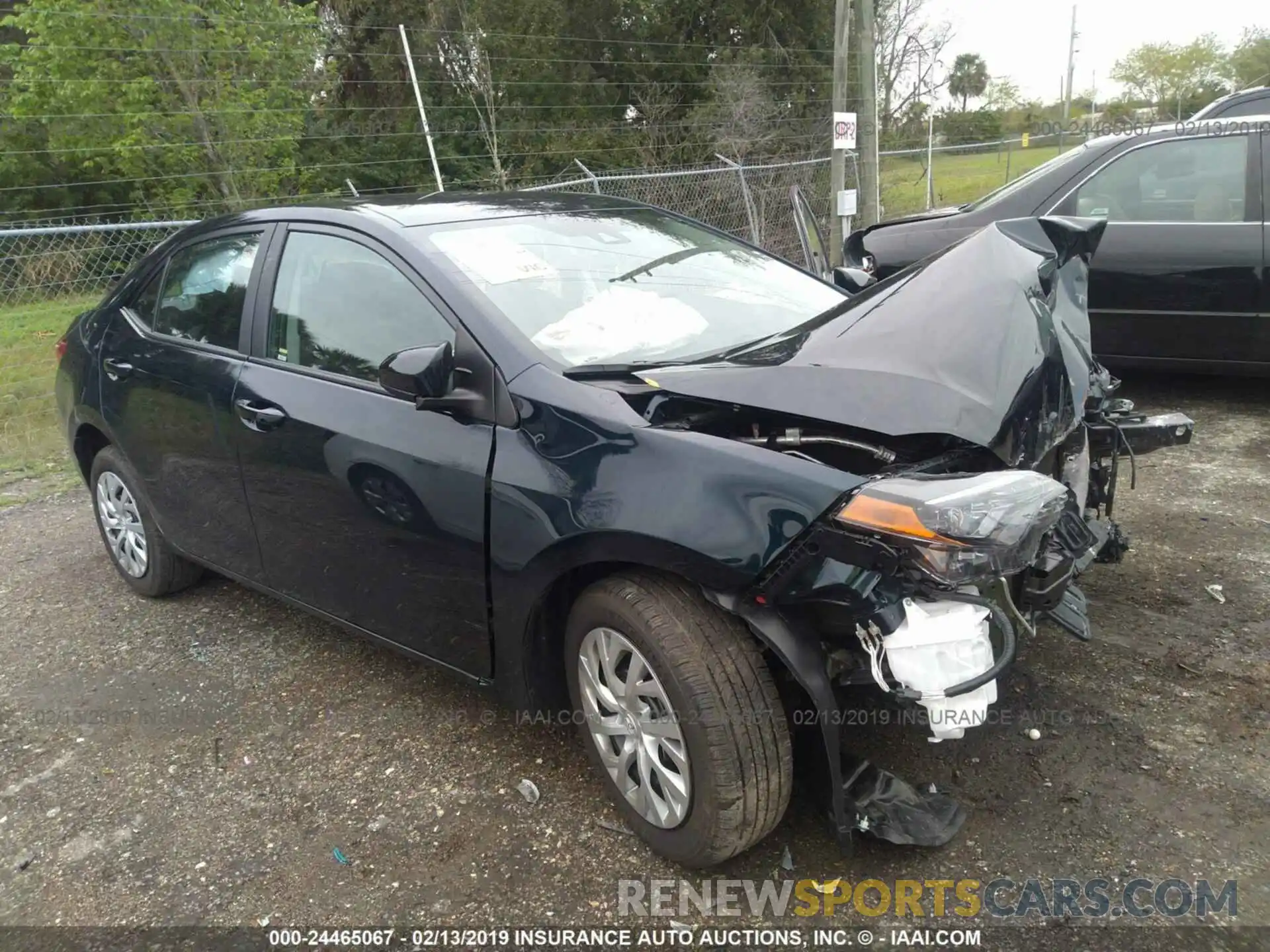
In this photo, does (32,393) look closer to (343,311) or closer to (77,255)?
(77,255)

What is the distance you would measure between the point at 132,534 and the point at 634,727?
2894 millimetres

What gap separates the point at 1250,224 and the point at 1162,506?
2.02 metres

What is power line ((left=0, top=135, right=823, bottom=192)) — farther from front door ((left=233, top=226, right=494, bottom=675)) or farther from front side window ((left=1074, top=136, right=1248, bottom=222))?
front door ((left=233, top=226, right=494, bottom=675))

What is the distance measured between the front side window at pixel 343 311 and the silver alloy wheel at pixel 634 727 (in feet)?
3.20

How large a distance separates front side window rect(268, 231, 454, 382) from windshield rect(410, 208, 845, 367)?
0.16 metres

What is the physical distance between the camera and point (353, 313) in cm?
289

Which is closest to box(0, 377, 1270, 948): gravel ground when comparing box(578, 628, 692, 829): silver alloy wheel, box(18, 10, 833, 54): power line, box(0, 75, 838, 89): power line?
box(578, 628, 692, 829): silver alloy wheel

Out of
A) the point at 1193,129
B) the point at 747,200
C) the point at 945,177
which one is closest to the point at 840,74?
the point at 747,200

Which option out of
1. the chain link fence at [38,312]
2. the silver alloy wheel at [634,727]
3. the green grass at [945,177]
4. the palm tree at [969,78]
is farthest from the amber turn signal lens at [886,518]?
the palm tree at [969,78]

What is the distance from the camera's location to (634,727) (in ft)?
7.50

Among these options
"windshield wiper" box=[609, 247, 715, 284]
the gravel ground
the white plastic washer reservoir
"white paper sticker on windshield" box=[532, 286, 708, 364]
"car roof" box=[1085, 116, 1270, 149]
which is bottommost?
the gravel ground

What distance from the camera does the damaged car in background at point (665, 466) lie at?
1948mm

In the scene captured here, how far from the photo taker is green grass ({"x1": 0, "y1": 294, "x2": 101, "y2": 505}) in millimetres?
6469

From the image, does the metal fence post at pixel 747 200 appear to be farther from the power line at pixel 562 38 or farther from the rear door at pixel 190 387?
the power line at pixel 562 38
